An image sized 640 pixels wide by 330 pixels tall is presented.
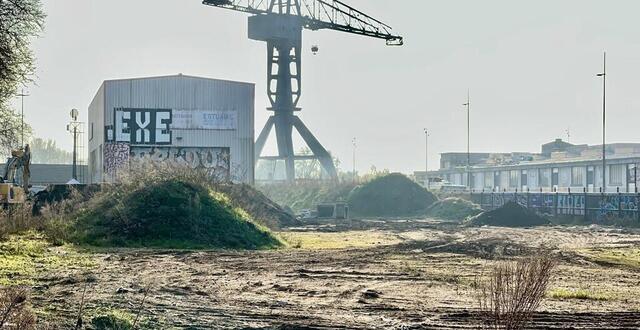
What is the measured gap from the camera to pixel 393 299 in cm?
1708

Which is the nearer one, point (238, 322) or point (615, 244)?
point (238, 322)

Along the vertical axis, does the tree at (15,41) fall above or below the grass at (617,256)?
above

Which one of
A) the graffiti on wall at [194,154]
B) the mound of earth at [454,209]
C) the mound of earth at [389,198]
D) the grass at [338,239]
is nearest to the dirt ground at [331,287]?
the grass at [338,239]

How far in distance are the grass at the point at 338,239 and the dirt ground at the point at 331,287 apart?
3697mm

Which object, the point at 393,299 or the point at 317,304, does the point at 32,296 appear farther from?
the point at 393,299

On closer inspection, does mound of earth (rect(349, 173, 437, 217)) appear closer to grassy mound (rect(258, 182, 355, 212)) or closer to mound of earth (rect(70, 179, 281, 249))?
grassy mound (rect(258, 182, 355, 212))

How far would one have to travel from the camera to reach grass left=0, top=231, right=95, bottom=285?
1952cm

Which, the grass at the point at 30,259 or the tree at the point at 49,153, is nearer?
the grass at the point at 30,259

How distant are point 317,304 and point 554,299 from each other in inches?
178

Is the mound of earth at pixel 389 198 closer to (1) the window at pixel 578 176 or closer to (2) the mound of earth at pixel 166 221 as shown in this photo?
(1) the window at pixel 578 176

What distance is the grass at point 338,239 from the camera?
113 feet

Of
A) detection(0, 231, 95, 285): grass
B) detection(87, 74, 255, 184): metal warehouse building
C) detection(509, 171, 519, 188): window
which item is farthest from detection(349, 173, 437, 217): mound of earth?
detection(0, 231, 95, 285): grass

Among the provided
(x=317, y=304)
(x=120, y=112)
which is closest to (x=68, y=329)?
(x=317, y=304)

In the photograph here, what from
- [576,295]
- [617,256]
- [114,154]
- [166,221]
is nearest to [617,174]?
[114,154]
